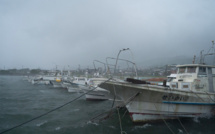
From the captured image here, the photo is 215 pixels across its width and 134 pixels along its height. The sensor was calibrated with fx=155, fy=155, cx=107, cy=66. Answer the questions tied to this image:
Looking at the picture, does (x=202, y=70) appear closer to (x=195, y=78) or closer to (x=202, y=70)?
(x=202, y=70)

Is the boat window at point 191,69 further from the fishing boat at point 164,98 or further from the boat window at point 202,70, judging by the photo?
the boat window at point 202,70

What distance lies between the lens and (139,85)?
9.70 metres

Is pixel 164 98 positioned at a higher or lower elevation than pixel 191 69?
lower

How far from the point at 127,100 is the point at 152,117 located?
7.46ft

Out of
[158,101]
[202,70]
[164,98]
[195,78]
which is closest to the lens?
[164,98]

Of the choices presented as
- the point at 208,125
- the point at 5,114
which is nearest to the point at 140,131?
the point at 208,125

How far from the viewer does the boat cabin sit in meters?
11.4

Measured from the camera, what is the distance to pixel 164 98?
33.2ft

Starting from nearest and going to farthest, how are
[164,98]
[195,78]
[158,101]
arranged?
[164,98] < [158,101] < [195,78]

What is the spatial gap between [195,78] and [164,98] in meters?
3.54

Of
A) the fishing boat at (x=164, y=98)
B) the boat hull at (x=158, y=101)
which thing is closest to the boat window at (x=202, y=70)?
the fishing boat at (x=164, y=98)

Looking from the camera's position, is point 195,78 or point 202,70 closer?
point 195,78

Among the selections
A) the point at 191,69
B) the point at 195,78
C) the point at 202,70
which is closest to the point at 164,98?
the point at 195,78

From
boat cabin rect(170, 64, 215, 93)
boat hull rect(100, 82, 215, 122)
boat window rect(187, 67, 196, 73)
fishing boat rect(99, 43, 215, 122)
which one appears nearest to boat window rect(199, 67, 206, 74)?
boat cabin rect(170, 64, 215, 93)
